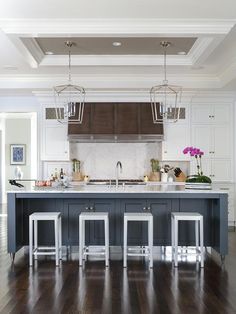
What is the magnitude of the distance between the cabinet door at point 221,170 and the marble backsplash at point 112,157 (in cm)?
119

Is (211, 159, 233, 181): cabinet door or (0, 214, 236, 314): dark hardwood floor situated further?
(211, 159, 233, 181): cabinet door

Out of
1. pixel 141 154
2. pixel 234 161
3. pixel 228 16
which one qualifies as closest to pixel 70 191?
pixel 228 16

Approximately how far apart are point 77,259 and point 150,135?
3177mm

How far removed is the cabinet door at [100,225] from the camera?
5.08 meters

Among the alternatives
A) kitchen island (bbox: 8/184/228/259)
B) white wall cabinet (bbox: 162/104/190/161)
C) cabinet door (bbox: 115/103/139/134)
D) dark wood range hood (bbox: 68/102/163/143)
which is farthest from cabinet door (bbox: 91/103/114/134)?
kitchen island (bbox: 8/184/228/259)

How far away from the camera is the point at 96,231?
201 inches

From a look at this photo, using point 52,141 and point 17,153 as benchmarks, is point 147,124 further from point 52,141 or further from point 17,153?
point 17,153

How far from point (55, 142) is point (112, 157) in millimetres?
1223

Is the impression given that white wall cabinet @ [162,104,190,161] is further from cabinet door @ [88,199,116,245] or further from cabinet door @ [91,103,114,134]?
→ cabinet door @ [88,199,116,245]

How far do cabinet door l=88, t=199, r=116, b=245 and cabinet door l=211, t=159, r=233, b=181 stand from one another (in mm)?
3155

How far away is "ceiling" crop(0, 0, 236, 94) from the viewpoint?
4.05 m

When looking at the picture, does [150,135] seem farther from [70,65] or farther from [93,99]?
[70,65]

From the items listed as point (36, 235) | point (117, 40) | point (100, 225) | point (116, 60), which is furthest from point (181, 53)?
point (36, 235)

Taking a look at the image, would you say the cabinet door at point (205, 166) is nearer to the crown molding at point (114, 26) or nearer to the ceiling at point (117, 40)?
the ceiling at point (117, 40)
